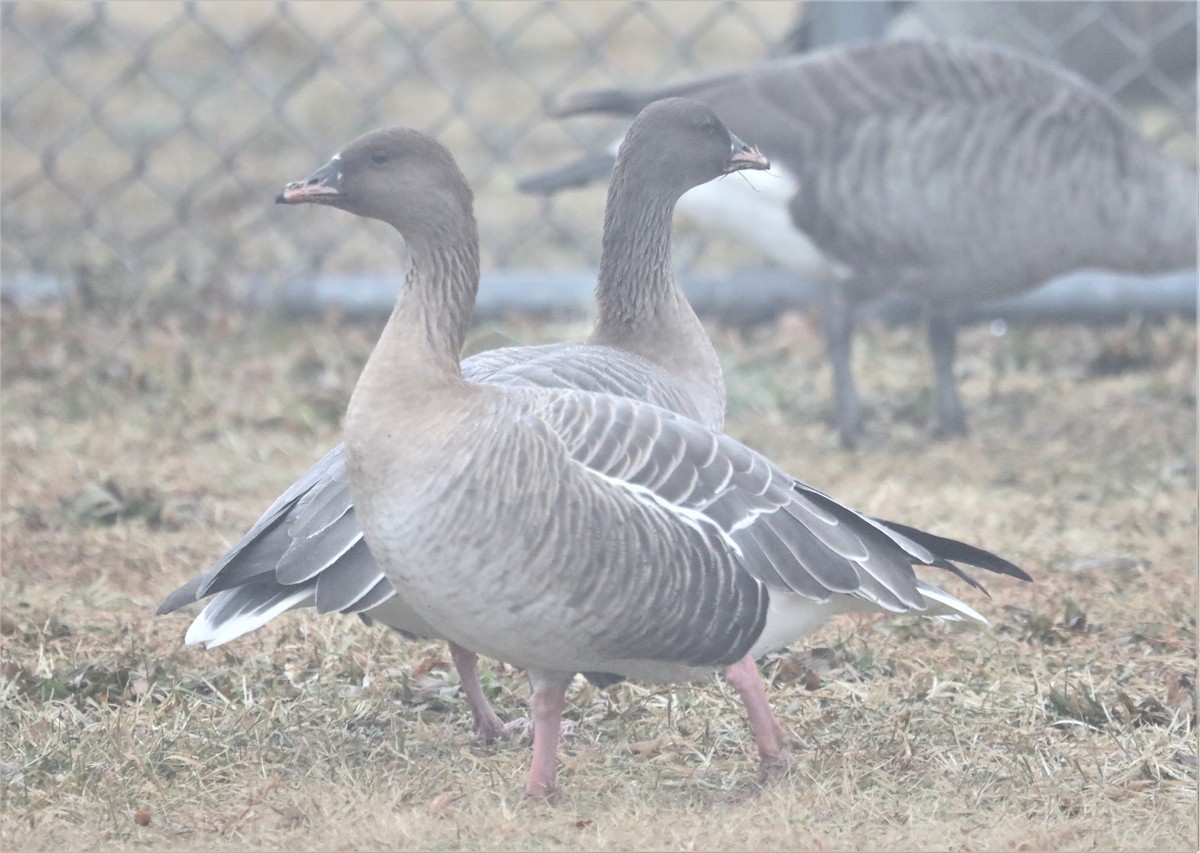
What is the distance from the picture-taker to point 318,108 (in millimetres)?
8500

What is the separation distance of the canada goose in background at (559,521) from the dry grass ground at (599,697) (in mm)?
177

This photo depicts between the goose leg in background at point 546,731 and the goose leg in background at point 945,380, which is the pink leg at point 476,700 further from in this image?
the goose leg in background at point 945,380

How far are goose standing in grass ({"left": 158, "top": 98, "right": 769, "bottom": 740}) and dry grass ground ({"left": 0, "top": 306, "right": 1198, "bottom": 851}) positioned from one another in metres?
0.21

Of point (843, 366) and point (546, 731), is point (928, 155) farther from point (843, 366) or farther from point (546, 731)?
point (546, 731)

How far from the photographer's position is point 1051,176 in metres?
5.18

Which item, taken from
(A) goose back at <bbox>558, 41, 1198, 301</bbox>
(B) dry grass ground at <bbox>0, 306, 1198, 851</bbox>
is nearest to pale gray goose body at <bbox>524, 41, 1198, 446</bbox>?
(A) goose back at <bbox>558, 41, 1198, 301</bbox>

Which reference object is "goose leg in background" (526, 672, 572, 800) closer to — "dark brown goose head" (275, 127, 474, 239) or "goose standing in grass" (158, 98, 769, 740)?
"goose standing in grass" (158, 98, 769, 740)

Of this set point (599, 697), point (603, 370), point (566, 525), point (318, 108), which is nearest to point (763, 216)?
point (603, 370)

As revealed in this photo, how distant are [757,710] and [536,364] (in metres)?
0.77

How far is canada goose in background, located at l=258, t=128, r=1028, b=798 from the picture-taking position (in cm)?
228

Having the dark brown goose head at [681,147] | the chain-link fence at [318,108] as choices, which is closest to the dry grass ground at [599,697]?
the dark brown goose head at [681,147]

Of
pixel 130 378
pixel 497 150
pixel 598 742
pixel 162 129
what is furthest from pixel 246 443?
pixel 162 129

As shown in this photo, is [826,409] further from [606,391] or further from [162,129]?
[162,129]

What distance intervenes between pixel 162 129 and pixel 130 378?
3046 mm
